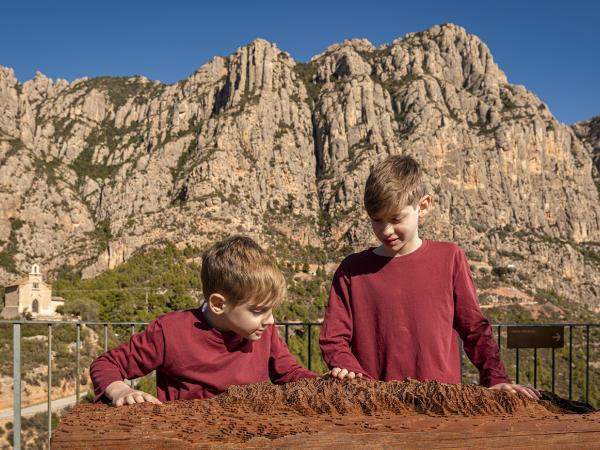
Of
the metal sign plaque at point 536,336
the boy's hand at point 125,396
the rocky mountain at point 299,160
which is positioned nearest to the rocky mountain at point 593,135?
the rocky mountain at point 299,160

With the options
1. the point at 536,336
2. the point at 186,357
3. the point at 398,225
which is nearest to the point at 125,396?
the point at 186,357

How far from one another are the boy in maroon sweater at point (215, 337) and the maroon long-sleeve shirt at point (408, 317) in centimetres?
30

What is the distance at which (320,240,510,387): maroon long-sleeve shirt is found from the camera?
6.22 feet

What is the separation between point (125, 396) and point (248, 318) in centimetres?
41

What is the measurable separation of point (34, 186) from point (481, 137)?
53075 millimetres

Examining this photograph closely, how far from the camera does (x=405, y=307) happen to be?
1900mm

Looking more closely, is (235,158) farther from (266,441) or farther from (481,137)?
(266,441)

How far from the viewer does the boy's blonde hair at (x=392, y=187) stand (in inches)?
68.6

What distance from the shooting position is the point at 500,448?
909 mm

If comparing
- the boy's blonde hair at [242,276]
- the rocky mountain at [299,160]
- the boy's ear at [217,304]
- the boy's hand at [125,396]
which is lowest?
the boy's hand at [125,396]

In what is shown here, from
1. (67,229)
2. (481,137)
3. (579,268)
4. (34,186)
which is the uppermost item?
(481,137)

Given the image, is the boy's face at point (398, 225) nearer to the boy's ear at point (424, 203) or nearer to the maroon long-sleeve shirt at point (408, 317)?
the boy's ear at point (424, 203)

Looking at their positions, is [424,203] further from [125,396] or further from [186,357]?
[125,396]

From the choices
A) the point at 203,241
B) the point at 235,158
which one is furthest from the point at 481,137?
the point at 203,241
